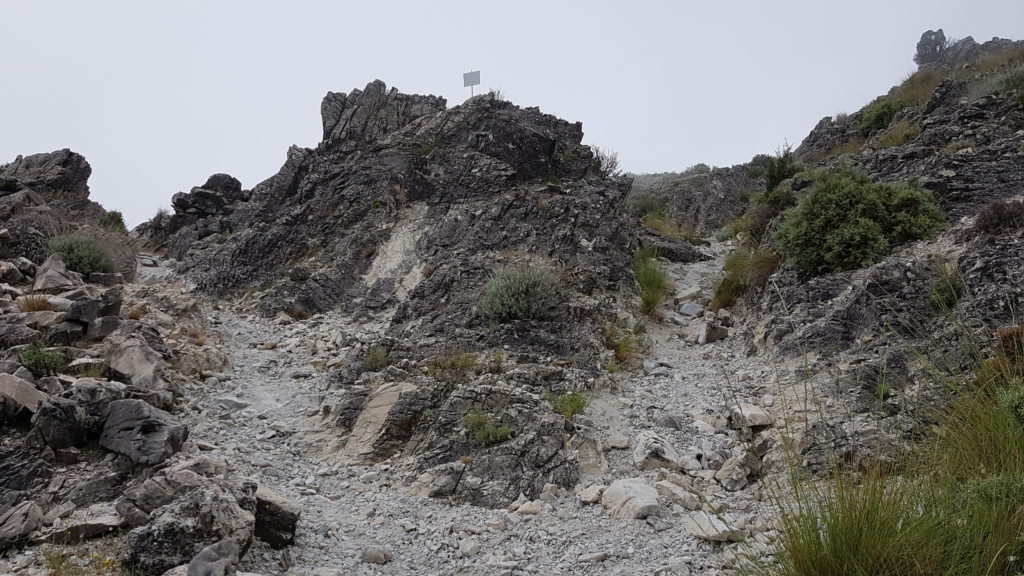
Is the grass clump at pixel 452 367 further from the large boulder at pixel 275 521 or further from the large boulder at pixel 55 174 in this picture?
the large boulder at pixel 55 174

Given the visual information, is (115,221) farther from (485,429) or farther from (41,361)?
(485,429)

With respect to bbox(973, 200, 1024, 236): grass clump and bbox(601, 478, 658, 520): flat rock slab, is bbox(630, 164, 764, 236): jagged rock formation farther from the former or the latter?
bbox(601, 478, 658, 520): flat rock slab

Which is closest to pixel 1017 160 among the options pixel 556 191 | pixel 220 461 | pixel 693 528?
pixel 556 191

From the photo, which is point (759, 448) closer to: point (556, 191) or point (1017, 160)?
point (1017, 160)

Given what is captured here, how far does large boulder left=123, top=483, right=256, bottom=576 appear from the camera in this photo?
410cm

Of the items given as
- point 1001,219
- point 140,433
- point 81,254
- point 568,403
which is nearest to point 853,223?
point 1001,219

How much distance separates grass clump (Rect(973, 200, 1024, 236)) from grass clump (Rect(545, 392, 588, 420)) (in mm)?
6450

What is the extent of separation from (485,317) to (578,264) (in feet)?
10.8

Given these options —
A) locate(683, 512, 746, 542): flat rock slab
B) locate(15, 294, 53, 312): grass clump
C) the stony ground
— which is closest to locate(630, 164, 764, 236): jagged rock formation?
the stony ground

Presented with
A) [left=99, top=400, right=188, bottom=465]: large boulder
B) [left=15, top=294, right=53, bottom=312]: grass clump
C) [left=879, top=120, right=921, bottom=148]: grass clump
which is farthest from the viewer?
[left=879, top=120, right=921, bottom=148]: grass clump

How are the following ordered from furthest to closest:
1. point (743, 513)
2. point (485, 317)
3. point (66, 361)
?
point (485, 317) → point (66, 361) → point (743, 513)

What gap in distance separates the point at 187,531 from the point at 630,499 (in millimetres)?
3809

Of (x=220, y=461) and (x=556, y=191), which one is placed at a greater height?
(x=556, y=191)

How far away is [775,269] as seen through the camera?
36.6ft
